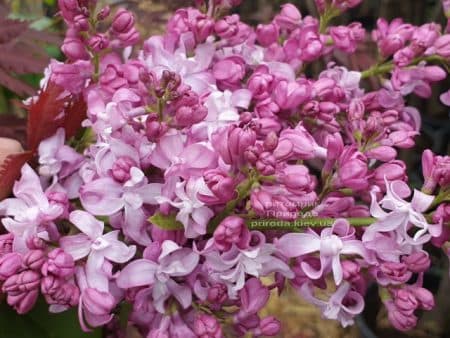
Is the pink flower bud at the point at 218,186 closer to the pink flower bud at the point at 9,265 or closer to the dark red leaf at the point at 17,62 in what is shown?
the pink flower bud at the point at 9,265

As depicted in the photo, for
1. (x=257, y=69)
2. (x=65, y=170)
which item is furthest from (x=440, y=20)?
(x=65, y=170)

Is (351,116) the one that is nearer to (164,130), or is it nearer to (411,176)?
(164,130)

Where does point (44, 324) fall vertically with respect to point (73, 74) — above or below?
below

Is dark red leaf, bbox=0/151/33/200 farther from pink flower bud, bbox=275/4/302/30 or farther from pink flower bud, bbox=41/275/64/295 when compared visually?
pink flower bud, bbox=275/4/302/30

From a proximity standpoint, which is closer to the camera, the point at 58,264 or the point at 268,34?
the point at 58,264

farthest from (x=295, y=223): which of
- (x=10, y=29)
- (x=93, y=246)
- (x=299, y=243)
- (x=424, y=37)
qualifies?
(x=10, y=29)

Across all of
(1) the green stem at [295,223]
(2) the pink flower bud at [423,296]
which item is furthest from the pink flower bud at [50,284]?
(2) the pink flower bud at [423,296]

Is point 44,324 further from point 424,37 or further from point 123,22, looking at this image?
point 424,37

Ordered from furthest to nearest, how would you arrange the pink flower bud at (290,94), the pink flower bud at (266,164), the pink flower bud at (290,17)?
the pink flower bud at (290,17)
the pink flower bud at (290,94)
the pink flower bud at (266,164)
